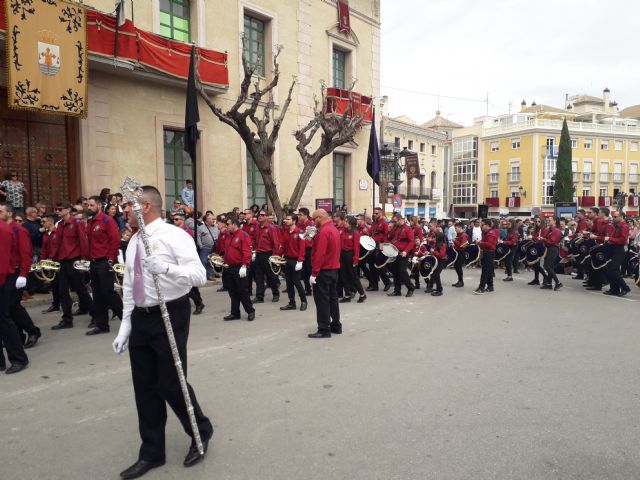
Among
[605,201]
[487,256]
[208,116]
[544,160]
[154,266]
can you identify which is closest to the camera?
[154,266]

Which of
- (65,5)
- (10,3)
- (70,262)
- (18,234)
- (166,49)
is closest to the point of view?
(18,234)

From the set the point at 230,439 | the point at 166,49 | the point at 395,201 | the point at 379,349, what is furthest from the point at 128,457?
the point at 395,201

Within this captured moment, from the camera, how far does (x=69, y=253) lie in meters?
7.65

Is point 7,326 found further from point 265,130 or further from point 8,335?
point 265,130

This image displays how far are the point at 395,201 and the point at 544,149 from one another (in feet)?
149

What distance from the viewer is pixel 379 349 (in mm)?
6414

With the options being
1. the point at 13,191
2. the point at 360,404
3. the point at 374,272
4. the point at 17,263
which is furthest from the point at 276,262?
the point at 13,191

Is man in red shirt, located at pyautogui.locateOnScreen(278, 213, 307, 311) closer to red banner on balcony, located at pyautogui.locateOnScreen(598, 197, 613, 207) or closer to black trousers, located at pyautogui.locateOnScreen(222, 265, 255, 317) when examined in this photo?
black trousers, located at pyautogui.locateOnScreen(222, 265, 255, 317)

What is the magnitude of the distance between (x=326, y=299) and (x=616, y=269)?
8505 mm

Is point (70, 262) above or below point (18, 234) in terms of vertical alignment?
below

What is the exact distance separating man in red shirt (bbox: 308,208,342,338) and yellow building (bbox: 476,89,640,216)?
5546 cm

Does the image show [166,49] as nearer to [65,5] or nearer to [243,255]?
[65,5]

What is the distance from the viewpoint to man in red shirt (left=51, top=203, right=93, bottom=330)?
7.61 metres

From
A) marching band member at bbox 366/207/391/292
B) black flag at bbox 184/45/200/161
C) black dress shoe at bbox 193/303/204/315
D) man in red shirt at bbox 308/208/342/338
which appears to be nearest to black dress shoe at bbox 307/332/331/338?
man in red shirt at bbox 308/208/342/338
